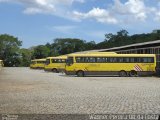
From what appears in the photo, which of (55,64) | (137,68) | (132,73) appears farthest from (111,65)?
(55,64)

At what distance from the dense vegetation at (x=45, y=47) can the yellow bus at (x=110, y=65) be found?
79.5 metres

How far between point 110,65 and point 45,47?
103040mm

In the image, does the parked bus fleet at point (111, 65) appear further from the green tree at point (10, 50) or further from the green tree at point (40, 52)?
the green tree at point (40, 52)

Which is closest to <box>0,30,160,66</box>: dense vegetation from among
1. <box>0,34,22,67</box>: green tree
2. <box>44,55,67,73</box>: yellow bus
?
<box>0,34,22,67</box>: green tree

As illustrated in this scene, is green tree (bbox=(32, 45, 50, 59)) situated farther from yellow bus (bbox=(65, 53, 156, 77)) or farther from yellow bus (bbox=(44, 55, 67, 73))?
yellow bus (bbox=(65, 53, 156, 77))

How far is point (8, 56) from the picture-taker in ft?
439

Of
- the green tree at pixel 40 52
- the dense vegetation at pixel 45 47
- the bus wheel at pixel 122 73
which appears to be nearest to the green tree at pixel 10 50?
the dense vegetation at pixel 45 47

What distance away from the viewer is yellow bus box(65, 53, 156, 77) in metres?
44.4

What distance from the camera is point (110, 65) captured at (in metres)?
44.5

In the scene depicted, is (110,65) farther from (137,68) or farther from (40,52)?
(40,52)

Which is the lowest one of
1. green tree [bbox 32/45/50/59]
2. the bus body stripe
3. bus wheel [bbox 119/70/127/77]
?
bus wheel [bbox 119/70/127/77]

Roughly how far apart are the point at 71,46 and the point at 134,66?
113 metres

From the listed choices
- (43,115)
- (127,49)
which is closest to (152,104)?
(43,115)

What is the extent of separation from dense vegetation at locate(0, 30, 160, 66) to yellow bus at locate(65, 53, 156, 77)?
7951 centimetres
